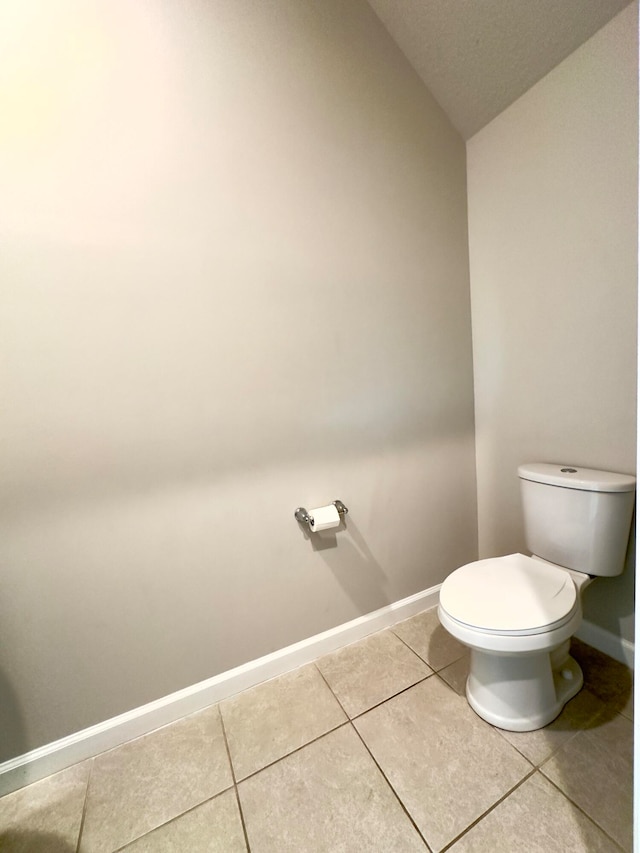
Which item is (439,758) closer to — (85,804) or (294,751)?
(294,751)

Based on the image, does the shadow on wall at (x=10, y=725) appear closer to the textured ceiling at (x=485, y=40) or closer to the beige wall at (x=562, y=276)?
the beige wall at (x=562, y=276)

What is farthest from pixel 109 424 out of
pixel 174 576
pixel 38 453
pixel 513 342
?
pixel 513 342

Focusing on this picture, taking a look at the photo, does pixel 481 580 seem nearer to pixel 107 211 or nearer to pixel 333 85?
pixel 107 211

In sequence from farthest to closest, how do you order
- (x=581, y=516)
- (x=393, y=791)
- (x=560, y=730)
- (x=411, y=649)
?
(x=411, y=649) < (x=581, y=516) < (x=560, y=730) < (x=393, y=791)

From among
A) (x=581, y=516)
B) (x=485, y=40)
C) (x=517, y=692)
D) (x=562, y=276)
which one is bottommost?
(x=517, y=692)

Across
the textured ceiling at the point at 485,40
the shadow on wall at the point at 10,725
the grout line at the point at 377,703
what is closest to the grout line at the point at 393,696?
the grout line at the point at 377,703

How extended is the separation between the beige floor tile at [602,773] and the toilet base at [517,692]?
3.2 inches

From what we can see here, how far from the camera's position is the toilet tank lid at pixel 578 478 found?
3.46ft

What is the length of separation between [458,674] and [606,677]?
513mm

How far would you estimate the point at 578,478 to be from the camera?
1.11m

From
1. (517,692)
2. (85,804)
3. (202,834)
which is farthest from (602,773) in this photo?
(85,804)

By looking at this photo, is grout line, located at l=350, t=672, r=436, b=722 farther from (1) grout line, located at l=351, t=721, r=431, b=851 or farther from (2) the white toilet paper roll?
(2) the white toilet paper roll

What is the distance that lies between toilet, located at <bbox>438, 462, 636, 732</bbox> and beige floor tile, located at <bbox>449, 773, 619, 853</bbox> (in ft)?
0.60

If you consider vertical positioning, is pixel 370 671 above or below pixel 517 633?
below
